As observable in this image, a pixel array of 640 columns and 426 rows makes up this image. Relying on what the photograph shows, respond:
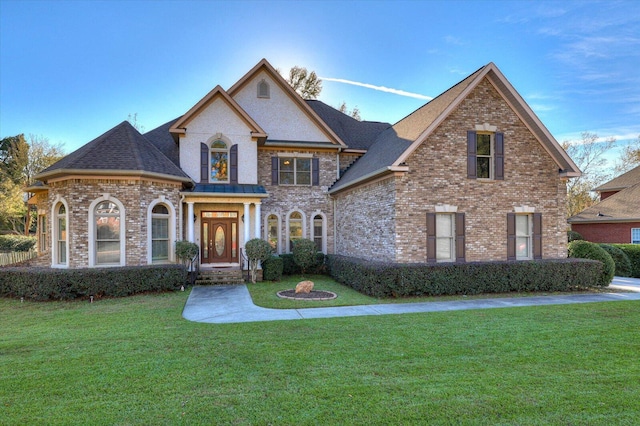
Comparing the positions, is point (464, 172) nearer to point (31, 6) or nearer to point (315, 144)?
point (315, 144)

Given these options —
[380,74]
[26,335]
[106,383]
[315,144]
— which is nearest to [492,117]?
[315,144]

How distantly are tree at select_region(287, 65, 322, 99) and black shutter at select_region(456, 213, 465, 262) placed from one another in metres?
24.0

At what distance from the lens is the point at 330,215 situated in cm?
1767

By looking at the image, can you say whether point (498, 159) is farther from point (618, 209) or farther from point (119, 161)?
point (618, 209)

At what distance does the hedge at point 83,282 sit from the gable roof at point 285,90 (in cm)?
947

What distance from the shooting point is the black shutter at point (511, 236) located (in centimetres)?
1286

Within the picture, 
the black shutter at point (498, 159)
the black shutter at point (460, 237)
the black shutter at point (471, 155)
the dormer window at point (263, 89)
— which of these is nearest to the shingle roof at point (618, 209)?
the black shutter at point (498, 159)

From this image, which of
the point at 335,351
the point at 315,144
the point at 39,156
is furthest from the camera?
the point at 39,156

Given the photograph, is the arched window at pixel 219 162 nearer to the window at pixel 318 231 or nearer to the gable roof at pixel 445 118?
the window at pixel 318 231

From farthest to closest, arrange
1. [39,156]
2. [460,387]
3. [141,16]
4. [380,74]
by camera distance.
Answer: [39,156]
[380,74]
[141,16]
[460,387]

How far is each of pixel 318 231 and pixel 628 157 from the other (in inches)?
1482

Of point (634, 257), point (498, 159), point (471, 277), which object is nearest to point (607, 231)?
point (634, 257)

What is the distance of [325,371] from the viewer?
501 centimetres

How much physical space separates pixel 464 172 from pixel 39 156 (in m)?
38.9
